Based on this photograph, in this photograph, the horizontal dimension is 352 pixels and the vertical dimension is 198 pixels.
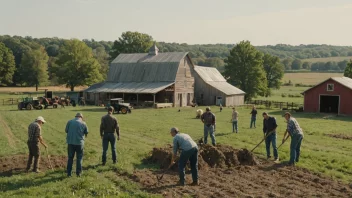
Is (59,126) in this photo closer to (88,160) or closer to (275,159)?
(88,160)

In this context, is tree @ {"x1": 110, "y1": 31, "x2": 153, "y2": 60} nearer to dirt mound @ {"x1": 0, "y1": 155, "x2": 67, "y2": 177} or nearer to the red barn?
the red barn

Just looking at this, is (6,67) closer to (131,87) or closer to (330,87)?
(131,87)

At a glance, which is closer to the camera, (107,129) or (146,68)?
(107,129)

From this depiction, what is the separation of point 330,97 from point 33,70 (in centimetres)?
6522

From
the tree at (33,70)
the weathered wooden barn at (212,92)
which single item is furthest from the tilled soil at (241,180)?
the tree at (33,70)

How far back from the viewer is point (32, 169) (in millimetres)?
12594

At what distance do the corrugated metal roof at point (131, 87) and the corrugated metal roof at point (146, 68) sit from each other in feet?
4.10

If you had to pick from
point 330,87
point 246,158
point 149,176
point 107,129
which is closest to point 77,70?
point 330,87

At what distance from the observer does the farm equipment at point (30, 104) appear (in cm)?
3847

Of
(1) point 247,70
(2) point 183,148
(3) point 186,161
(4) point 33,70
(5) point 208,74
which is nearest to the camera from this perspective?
(2) point 183,148

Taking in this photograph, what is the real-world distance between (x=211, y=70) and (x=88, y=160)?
47.6 metres

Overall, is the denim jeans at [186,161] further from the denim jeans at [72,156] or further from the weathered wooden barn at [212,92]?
the weathered wooden barn at [212,92]

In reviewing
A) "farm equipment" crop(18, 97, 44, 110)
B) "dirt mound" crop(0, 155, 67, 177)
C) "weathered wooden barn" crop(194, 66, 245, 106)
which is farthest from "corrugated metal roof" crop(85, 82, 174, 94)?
"dirt mound" crop(0, 155, 67, 177)

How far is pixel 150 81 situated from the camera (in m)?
52.1
